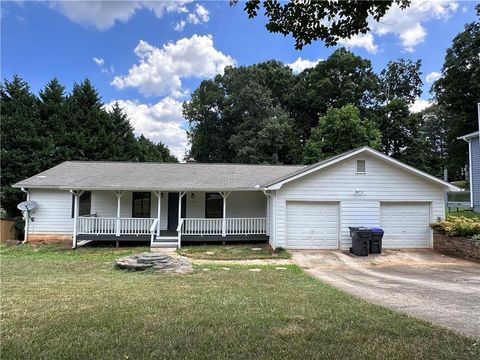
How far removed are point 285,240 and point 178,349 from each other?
980 centimetres

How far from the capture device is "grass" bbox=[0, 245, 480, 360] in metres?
3.70

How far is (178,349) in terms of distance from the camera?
12.3ft

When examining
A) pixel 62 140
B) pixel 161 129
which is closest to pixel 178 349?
pixel 62 140

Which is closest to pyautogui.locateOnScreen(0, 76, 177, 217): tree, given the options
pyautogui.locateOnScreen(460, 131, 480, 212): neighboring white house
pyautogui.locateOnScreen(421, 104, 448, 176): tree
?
pyautogui.locateOnScreen(460, 131, 480, 212): neighboring white house

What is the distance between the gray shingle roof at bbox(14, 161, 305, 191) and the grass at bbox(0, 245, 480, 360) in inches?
265

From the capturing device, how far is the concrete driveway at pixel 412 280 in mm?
5551

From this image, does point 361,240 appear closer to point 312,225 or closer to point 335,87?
point 312,225

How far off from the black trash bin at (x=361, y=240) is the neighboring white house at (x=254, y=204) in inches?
37.6

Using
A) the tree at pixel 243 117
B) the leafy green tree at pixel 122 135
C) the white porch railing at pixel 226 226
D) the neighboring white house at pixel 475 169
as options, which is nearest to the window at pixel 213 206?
the white porch railing at pixel 226 226

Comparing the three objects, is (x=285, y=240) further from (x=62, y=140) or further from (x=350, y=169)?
(x=62, y=140)

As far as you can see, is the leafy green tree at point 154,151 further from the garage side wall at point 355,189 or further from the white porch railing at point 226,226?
the garage side wall at point 355,189

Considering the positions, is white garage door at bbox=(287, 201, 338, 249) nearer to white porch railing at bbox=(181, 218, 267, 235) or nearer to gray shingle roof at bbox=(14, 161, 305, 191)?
white porch railing at bbox=(181, 218, 267, 235)

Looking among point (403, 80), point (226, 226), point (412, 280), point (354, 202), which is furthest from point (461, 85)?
point (412, 280)

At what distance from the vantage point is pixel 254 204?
16.5 metres
